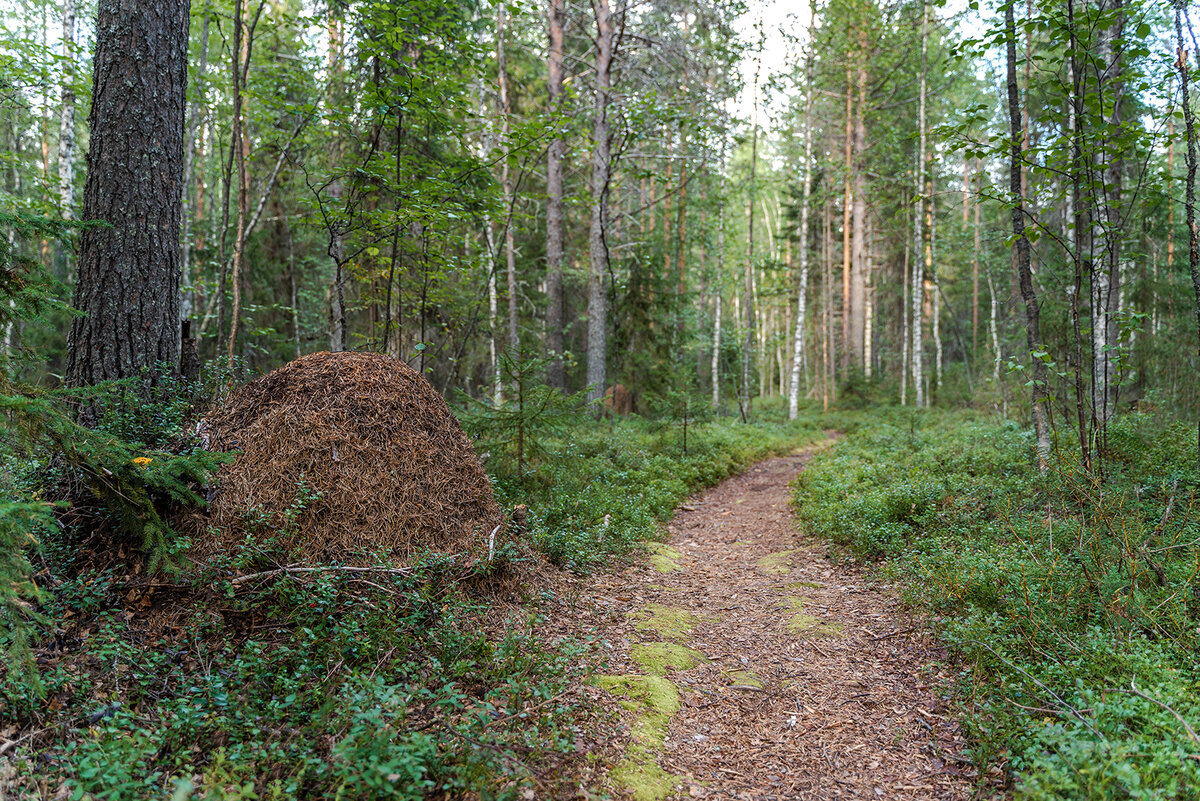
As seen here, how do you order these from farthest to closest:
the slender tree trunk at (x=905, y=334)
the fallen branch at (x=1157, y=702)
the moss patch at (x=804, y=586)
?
the slender tree trunk at (x=905, y=334), the moss patch at (x=804, y=586), the fallen branch at (x=1157, y=702)

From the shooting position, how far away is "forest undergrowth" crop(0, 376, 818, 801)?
2.46 meters

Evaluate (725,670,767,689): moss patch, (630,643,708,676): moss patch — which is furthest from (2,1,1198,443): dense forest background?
(725,670,767,689): moss patch

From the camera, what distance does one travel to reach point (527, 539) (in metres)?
5.86

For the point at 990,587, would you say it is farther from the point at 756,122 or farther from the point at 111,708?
the point at 756,122

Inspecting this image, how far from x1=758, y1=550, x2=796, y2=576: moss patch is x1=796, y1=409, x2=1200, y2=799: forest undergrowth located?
60cm

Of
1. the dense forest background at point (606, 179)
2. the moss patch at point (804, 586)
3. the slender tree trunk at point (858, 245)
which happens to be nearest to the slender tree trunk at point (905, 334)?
the dense forest background at point (606, 179)

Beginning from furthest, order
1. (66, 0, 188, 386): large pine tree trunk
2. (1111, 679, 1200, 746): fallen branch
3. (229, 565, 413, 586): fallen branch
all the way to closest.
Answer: (66, 0, 188, 386): large pine tree trunk
(229, 565, 413, 586): fallen branch
(1111, 679, 1200, 746): fallen branch

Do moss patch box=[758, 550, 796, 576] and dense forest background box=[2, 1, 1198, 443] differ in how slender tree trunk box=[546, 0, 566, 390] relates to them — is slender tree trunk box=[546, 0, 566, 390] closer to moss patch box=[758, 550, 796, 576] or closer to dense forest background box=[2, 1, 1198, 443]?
dense forest background box=[2, 1, 1198, 443]

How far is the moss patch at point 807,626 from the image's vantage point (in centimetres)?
502

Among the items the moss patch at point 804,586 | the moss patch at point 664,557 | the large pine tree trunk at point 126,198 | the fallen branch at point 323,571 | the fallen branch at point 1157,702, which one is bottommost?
the moss patch at point 804,586

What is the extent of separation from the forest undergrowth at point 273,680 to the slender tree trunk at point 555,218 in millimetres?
8934

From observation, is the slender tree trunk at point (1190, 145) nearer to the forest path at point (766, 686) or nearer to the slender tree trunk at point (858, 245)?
the forest path at point (766, 686)

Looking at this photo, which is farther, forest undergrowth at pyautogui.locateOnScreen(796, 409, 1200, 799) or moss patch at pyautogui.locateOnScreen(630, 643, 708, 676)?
moss patch at pyautogui.locateOnScreen(630, 643, 708, 676)

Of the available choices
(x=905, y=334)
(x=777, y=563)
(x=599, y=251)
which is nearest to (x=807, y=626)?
(x=777, y=563)
